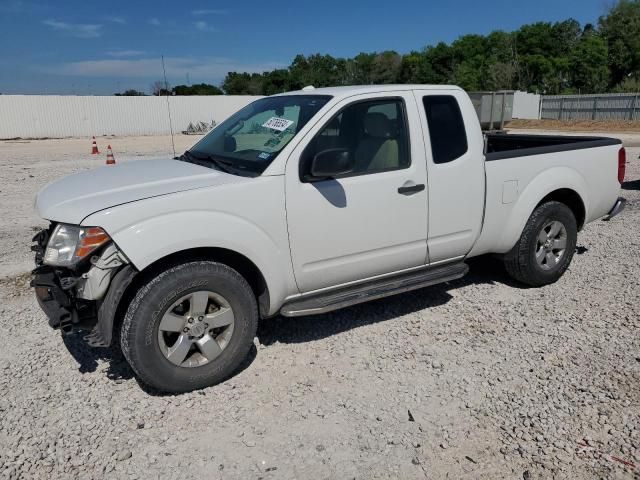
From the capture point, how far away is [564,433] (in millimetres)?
3023

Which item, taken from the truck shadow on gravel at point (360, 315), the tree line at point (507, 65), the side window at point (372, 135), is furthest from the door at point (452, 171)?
the tree line at point (507, 65)

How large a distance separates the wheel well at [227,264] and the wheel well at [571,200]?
2.89 meters

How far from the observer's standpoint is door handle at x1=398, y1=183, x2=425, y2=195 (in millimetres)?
4004

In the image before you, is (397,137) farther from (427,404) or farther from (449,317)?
(427,404)

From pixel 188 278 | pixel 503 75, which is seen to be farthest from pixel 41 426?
pixel 503 75

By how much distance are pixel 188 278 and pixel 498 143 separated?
4545 mm

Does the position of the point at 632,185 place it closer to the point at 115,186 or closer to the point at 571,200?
the point at 571,200

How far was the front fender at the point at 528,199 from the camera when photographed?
15.6 ft

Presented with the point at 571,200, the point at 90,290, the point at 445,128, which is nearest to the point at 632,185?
the point at 571,200

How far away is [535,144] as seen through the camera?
6.02 m

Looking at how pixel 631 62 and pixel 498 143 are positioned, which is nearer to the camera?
pixel 498 143

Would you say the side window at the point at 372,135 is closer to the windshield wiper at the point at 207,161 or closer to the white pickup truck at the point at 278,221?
the white pickup truck at the point at 278,221

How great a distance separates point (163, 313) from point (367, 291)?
60.1 inches

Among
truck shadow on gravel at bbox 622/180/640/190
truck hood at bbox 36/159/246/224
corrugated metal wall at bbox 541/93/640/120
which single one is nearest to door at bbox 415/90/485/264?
truck hood at bbox 36/159/246/224
